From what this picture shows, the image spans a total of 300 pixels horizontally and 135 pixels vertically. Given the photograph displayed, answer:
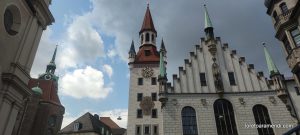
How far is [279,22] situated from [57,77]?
2565 inches

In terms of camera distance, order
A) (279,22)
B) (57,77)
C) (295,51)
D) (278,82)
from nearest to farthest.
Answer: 1. (295,51)
2. (279,22)
3. (278,82)
4. (57,77)

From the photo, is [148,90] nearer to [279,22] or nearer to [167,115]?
[167,115]

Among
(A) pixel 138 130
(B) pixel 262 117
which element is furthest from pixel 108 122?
(B) pixel 262 117

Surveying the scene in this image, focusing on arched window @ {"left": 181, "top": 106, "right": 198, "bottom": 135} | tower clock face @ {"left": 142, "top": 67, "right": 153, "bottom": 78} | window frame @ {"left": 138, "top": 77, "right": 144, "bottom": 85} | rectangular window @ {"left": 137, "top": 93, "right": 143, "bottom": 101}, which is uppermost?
tower clock face @ {"left": 142, "top": 67, "right": 153, "bottom": 78}

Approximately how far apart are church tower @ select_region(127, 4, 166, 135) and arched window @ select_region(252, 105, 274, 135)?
13.3 meters

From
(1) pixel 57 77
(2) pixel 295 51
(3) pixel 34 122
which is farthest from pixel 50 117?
(2) pixel 295 51

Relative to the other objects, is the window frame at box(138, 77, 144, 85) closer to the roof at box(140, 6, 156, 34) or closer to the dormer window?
the roof at box(140, 6, 156, 34)

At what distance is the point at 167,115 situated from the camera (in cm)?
2608

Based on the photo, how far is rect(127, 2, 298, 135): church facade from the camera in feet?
82.9

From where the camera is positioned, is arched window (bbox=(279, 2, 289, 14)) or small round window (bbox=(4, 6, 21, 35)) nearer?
small round window (bbox=(4, 6, 21, 35))

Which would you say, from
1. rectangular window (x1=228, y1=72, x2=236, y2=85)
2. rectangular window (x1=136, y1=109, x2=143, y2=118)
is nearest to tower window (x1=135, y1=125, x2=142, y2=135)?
rectangular window (x1=136, y1=109, x2=143, y2=118)

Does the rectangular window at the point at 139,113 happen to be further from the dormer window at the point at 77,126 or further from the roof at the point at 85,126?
the dormer window at the point at 77,126

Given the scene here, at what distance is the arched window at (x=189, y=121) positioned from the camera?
2528 cm

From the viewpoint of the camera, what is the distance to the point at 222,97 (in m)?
27.2
